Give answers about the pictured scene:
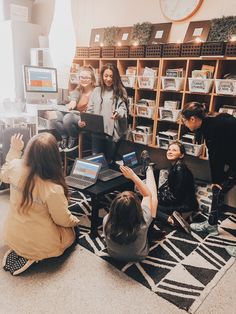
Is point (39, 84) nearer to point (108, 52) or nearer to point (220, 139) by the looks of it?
point (108, 52)

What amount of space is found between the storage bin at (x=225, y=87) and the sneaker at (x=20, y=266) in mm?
2199

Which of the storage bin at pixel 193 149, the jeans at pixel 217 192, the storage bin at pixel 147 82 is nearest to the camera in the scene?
the jeans at pixel 217 192

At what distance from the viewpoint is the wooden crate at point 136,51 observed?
310cm

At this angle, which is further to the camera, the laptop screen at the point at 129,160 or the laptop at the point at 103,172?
the laptop screen at the point at 129,160

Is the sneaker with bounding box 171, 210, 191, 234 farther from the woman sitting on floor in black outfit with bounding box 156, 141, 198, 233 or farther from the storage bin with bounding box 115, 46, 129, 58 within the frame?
A: the storage bin with bounding box 115, 46, 129, 58

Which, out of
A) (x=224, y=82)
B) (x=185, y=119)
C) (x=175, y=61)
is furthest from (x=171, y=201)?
(x=175, y=61)

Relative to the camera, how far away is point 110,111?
291cm

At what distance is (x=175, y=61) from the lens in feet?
10.2

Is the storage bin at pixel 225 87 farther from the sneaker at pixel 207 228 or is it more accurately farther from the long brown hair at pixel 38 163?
the long brown hair at pixel 38 163

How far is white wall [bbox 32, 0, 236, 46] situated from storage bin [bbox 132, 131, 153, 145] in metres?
1.14

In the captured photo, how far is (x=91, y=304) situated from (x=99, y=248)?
53 centimetres

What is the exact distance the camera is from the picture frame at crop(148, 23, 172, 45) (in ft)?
10.2

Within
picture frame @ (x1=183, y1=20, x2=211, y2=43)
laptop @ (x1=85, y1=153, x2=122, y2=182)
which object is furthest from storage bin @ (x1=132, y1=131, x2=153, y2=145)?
picture frame @ (x1=183, y1=20, x2=211, y2=43)

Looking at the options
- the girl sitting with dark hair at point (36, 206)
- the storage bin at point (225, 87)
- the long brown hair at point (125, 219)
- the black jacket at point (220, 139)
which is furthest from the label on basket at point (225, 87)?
the girl sitting with dark hair at point (36, 206)
